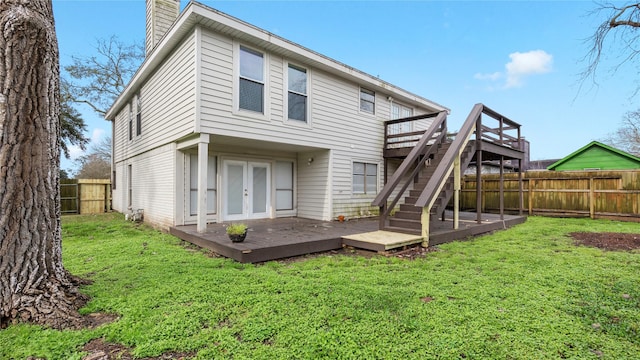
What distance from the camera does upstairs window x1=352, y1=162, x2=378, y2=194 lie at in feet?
31.0

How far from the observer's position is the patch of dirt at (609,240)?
18.3 feet

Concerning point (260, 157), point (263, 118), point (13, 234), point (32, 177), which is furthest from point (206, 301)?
point (260, 157)

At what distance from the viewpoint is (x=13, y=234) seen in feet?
8.67

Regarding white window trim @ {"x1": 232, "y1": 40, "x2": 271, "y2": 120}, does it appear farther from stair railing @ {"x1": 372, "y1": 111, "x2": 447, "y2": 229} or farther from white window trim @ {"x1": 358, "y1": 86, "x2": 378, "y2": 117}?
white window trim @ {"x1": 358, "y1": 86, "x2": 378, "y2": 117}

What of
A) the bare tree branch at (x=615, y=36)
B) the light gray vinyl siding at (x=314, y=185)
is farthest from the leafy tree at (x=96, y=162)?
the bare tree branch at (x=615, y=36)

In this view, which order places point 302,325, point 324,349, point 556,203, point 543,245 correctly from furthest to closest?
point 556,203
point 543,245
point 302,325
point 324,349

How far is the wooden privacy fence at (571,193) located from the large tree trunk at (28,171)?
43.1 feet

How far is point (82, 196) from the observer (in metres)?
13.0

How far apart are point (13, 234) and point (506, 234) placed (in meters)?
8.65

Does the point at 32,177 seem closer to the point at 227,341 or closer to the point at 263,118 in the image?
the point at 227,341

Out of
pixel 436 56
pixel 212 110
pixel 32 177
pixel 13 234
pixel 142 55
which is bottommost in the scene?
pixel 13 234

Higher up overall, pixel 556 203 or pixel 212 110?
pixel 212 110

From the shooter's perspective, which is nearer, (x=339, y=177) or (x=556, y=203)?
(x=339, y=177)

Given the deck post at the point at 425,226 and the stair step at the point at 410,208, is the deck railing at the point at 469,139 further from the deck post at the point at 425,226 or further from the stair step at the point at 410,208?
the stair step at the point at 410,208
